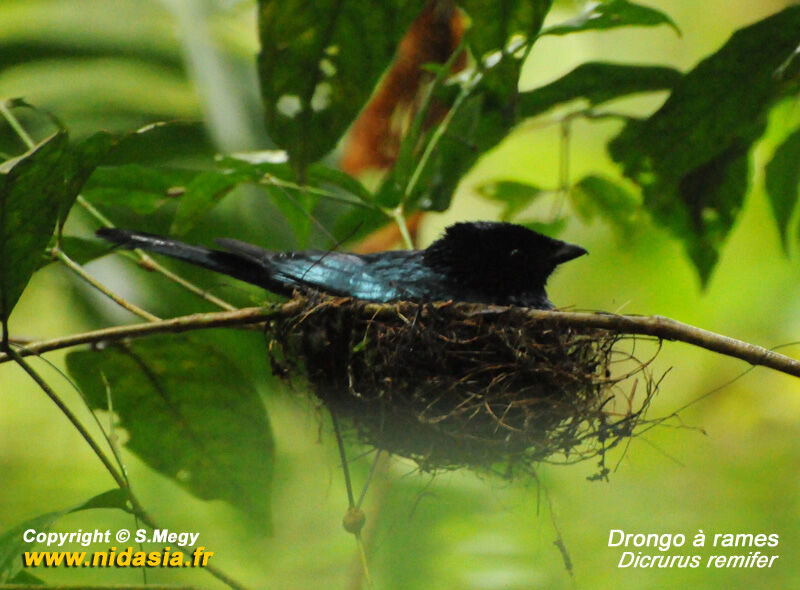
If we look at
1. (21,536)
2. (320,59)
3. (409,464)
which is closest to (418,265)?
(409,464)

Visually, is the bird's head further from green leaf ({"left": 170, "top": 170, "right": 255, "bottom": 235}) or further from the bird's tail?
green leaf ({"left": 170, "top": 170, "right": 255, "bottom": 235})

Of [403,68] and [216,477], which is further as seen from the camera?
[403,68]

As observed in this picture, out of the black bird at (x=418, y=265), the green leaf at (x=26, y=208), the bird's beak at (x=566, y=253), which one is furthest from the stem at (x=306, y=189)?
the green leaf at (x=26, y=208)

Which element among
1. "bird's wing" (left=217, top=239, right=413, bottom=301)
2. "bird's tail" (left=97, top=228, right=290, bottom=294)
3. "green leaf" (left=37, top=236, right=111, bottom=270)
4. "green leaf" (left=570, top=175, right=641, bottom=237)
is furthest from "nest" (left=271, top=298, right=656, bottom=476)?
"green leaf" (left=570, top=175, right=641, bottom=237)

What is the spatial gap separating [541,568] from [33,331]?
3443mm

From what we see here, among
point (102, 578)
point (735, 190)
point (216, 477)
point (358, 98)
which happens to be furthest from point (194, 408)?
point (735, 190)

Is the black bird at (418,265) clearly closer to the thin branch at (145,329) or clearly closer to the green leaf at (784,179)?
the thin branch at (145,329)

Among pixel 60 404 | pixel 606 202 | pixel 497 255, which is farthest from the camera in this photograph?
pixel 606 202

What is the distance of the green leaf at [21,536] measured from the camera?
4.93ft

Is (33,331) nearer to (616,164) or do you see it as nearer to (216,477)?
(216,477)

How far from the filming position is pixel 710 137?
2.32 m

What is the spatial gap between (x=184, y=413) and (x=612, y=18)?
5.51ft

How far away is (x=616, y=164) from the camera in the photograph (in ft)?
9.02

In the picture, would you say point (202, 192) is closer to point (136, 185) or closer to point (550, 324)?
point (136, 185)
